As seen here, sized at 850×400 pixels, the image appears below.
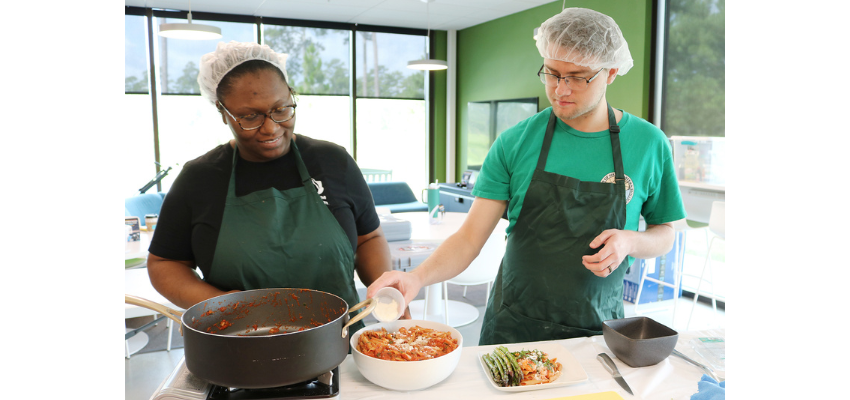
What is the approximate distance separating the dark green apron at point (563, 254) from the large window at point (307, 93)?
5.66 m

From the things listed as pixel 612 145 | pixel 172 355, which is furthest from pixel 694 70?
pixel 172 355

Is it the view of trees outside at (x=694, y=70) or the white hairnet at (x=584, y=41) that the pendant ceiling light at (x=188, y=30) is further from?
the view of trees outside at (x=694, y=70)

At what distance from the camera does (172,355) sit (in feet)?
11.2

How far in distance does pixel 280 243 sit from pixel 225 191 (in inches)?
8.2

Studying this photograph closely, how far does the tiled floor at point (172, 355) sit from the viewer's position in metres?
2.94

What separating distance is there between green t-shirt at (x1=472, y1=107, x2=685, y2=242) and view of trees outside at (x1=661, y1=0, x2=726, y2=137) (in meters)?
3.09

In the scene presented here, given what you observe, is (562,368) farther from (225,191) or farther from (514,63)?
(514,63)

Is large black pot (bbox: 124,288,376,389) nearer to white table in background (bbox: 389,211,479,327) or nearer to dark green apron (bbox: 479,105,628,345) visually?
dark green apron (bbox: 479,105,628,345)

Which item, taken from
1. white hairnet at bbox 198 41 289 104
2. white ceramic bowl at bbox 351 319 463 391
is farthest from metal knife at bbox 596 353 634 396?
white hairnet at bbox 198 41 289 104
